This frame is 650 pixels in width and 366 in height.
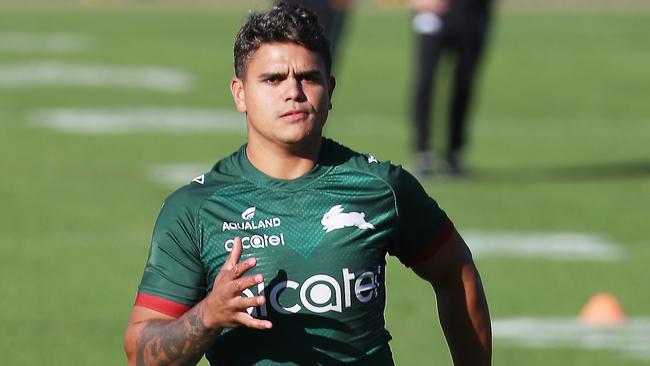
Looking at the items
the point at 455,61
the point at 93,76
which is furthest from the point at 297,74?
the point at 93,76

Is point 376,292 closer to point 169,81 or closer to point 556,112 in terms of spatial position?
point 556,112

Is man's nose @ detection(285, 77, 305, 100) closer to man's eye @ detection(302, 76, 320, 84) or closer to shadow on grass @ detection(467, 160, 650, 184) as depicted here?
man's eye @ detection(302, 76, 320, 84)

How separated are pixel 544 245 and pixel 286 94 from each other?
782 cm

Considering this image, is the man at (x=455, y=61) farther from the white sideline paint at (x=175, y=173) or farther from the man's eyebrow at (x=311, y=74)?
the man's eyebrow at (x=311, y=74)

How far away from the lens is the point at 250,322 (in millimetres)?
4727

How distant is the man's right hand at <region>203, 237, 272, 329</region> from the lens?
4.70 m

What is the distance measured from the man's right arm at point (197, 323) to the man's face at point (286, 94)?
41 cm

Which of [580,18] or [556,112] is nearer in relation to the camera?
[556,112]

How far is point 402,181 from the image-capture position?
5414mm

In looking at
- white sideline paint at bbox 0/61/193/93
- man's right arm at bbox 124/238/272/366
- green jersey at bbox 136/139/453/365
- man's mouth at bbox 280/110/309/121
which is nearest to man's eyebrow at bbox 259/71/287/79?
man's mouth at bbox 280/110/309/121

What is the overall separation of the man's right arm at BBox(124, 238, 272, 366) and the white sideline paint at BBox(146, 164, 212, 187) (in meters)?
10.0

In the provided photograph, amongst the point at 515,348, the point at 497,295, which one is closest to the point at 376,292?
the point at 515,348

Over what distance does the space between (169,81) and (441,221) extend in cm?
1783

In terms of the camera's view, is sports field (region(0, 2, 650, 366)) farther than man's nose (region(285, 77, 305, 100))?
Yes
